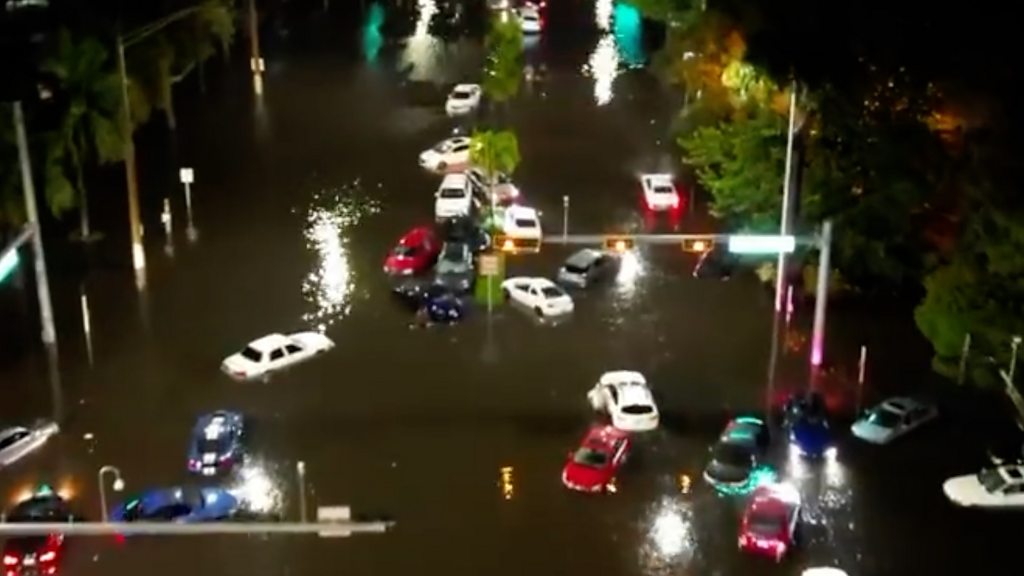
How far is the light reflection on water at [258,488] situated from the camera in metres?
26.2

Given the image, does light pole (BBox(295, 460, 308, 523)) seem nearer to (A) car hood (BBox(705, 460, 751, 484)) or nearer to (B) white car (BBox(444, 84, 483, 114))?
(A) car hood (BBox(705, 460, 751, 484))

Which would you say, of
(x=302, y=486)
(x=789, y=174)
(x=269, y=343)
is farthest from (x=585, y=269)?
(x=302, y=486)

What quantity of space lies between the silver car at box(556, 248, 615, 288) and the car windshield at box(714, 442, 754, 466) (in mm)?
9257

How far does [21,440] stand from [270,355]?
18.0 ft

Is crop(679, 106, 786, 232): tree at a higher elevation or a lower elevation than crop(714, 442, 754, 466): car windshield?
higher

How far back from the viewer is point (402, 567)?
79.6ft

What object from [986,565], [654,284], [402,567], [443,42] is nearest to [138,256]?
[654,284]

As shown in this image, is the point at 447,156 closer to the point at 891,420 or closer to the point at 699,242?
the point at 699,242

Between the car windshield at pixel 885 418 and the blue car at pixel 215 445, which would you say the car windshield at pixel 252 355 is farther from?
the car windshield at pixel 885 418

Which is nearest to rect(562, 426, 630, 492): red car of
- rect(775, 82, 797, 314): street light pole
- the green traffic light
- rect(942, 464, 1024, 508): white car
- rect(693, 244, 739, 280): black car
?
rect(942, 464, 1024, 508): white car

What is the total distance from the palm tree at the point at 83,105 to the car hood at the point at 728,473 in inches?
687

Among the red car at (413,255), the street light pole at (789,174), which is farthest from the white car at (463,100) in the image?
the street light pole at (789,174)

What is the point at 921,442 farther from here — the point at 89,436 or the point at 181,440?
the point at 89,436

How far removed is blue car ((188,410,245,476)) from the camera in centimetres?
2723
